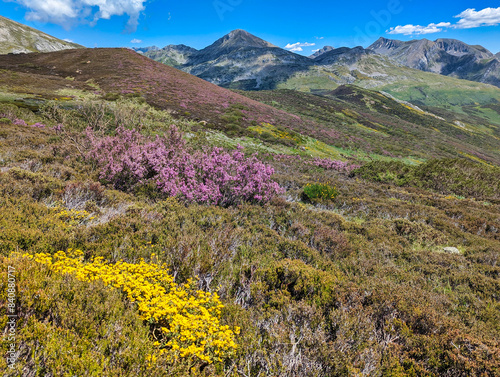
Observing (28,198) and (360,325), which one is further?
(28,198)

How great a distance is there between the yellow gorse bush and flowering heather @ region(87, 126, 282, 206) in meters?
5.26

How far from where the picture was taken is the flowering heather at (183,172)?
951 centimetres

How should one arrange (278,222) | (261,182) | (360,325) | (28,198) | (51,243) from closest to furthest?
(360,325) → (51,243) → (28,198) → (278,222) → (261,182)

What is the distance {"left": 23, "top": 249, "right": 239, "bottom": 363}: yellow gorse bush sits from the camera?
118 inches

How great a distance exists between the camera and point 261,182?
10.7 m

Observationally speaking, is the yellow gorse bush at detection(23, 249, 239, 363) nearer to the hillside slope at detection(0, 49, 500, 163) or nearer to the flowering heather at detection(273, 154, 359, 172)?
the flowering heather at detection(273, 154, 359, 172)

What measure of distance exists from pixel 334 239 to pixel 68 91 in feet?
116

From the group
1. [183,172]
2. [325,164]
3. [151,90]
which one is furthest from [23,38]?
[183,172]

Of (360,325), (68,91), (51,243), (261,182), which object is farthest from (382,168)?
(68,91)

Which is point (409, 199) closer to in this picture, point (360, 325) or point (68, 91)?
point (360, 325)

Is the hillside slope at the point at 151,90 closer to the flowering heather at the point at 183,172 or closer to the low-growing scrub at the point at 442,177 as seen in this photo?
the low-growing scrub at the point at 442,177

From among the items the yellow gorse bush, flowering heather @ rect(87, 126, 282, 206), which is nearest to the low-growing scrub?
flowering heather @ rect(87, 126, 282, 206)

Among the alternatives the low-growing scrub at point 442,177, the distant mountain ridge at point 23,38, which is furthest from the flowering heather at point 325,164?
the distant mountain ridge at point 23,38

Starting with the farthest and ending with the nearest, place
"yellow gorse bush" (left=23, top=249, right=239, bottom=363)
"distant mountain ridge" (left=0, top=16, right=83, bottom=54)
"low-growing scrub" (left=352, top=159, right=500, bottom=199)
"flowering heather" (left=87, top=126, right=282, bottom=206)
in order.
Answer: "distant mountain ridge" (left=0, top=16, right=83, bottom=54)
"low-growing scrub" (left=352, top=159, right=500, bottom=199)
"flowering heather" (left=87, top=126, right=282, bottom=206)
"yellow gorse bush" (left=23, top=249, right=239, bottom=363)
